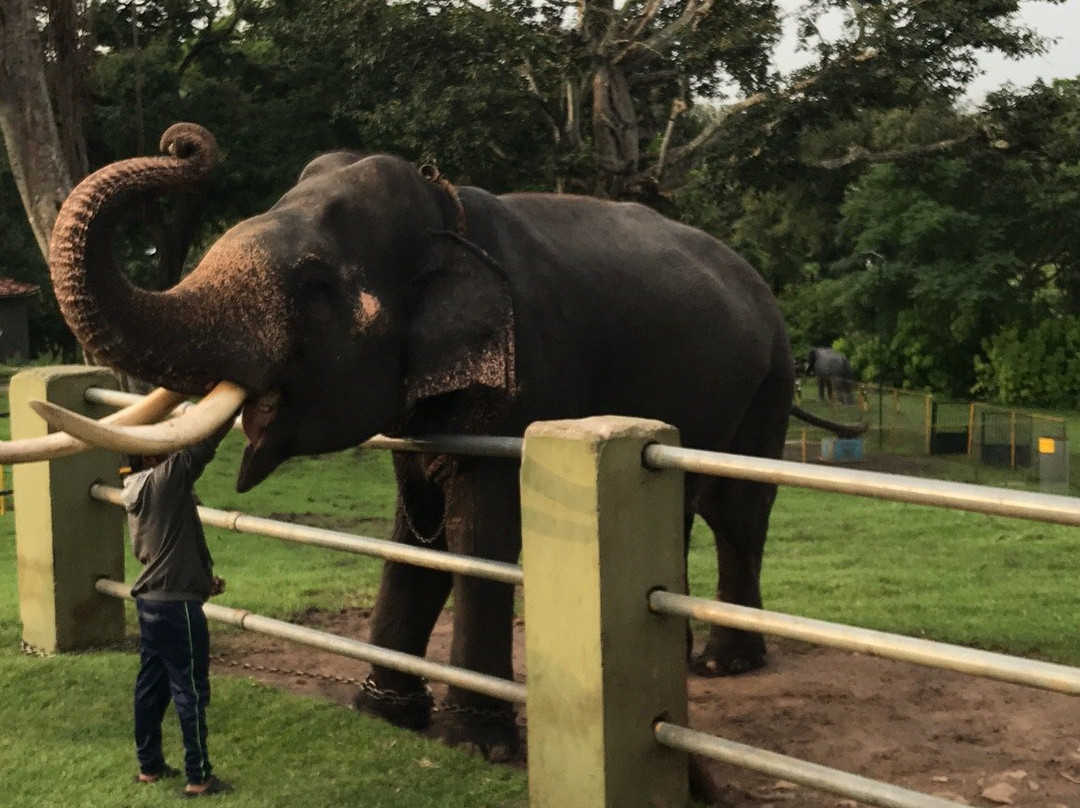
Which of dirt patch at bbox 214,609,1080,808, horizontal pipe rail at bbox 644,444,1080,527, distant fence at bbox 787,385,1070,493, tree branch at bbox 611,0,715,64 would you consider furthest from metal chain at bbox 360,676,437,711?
tree branch at bbox 611,0,715,64

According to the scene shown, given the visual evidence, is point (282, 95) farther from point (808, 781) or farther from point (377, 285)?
point (808, 781)

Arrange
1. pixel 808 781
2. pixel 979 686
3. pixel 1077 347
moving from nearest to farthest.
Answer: pixel 808 781 → pixel 979 686 → pixel 1077 347

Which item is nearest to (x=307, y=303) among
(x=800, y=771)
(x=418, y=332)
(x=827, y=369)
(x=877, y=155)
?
(x=418, y=332)

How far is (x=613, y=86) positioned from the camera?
2458 centimetres

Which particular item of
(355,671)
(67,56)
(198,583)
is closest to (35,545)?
(355,671)

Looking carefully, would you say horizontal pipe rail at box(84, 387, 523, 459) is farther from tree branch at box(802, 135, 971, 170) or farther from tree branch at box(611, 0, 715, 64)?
tree branch at box(802, 135, 971, 170)

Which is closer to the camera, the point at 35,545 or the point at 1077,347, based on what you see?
the point at 35,545

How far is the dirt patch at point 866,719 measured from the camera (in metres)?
4.70

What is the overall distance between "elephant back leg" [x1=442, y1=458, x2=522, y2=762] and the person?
902 millimetres

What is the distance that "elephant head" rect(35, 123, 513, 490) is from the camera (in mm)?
4082

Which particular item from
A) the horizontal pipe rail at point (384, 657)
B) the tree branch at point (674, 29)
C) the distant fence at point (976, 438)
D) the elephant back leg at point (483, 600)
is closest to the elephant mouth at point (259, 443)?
the horizontal pipe rail at point (384, 657)

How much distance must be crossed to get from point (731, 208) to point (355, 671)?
35.6 m

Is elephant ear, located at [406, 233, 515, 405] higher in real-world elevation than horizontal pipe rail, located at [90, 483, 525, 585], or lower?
higher

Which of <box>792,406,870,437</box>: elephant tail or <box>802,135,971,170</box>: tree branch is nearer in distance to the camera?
<box>792,406,870,437</box>: elephant tail
